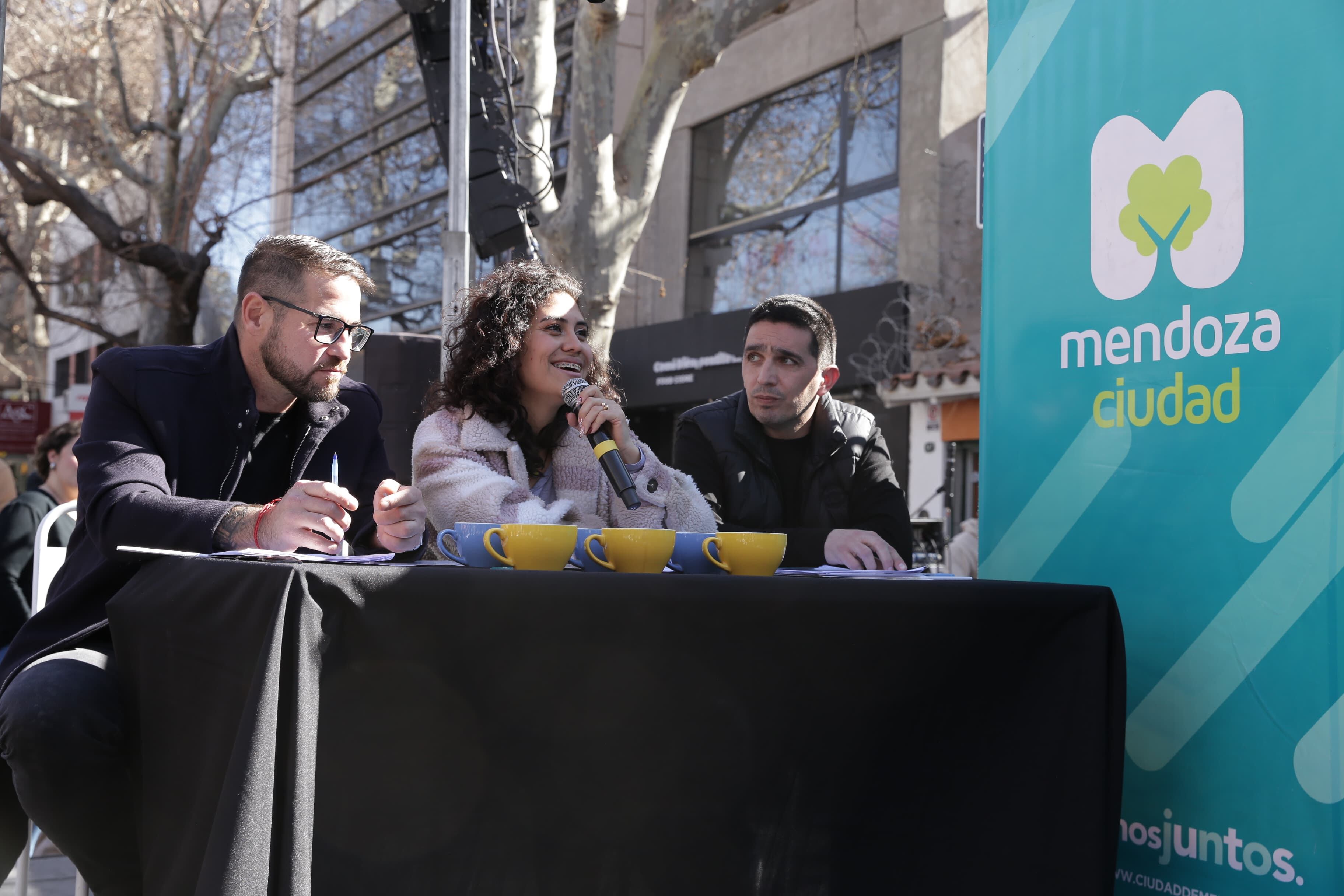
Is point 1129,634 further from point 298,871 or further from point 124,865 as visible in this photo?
point 124,865

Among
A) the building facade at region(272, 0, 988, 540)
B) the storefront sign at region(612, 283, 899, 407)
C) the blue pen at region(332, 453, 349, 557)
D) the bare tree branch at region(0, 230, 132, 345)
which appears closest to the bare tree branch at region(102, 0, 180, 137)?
the bare tree branch at region(0, 230, 132, 345)

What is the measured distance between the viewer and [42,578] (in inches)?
114

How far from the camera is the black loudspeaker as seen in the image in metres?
5.21

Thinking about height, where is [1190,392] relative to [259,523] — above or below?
above

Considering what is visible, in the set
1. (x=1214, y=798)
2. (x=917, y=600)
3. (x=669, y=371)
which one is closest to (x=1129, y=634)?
(x=1214, y=798)

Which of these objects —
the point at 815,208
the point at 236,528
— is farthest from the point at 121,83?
the point at 236,528

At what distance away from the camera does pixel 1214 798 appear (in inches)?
75.2

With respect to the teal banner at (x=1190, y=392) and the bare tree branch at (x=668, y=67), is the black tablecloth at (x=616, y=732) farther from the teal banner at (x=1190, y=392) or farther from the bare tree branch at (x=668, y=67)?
the bare tree branch at (x=668, y=67)

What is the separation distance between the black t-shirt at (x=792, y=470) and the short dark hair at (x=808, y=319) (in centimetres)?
29

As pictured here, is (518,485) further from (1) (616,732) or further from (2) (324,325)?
(1) (616,732)

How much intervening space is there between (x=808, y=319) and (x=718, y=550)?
5.92ft

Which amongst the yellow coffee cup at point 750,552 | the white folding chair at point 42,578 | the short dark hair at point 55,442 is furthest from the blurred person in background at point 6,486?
the yellow coffee cup at point 750,552

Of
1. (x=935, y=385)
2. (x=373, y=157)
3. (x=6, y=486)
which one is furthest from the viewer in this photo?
(x=373, y=157)

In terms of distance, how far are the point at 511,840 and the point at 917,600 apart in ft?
2.26
